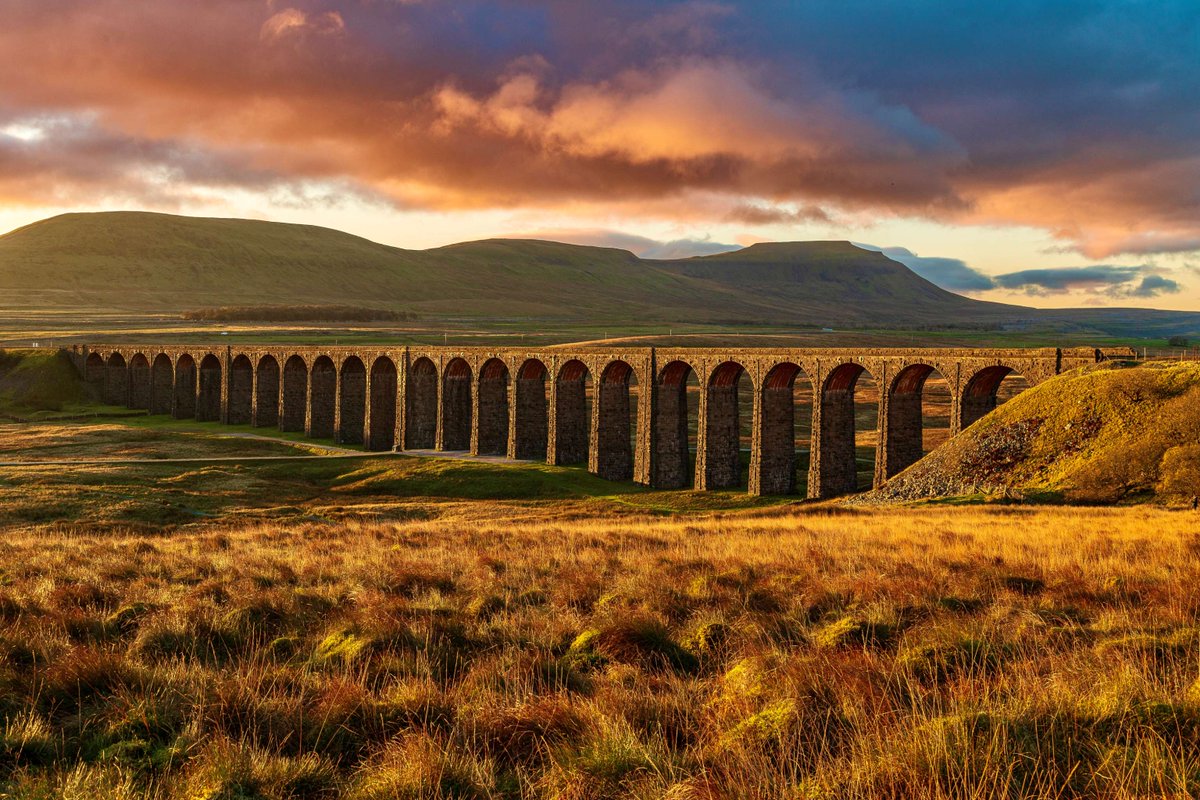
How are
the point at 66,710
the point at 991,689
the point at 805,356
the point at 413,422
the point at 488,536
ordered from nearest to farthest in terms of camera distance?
the point at 991,689 → the point at 66,710 → the point at 488,536 → the point at 805,356 → the point at 413,422

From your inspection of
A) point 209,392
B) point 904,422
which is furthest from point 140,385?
point 904,422

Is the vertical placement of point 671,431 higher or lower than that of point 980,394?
lower

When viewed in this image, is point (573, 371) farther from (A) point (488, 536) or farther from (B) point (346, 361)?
(A) point (488, 536)

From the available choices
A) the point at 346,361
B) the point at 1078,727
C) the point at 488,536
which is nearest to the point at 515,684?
the point at 1078,727

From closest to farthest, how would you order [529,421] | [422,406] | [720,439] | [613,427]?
[720,439] → [613,427] → [529,421] → [422,406]

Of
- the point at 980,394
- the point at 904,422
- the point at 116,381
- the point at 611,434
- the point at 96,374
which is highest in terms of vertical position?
the point at 980,394

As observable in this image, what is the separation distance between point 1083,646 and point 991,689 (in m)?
1.99

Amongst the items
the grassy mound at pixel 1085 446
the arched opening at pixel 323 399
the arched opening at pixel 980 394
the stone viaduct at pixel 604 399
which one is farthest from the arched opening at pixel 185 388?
the arched opening at pixel 980 394

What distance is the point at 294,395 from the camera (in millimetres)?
84188

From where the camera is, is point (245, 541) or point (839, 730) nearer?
point (839, 730)

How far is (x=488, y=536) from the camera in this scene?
22656 mm

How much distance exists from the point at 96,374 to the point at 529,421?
64.8m

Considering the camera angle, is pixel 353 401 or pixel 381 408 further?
pixel 353 401

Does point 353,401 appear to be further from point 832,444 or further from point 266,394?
point 832,444
